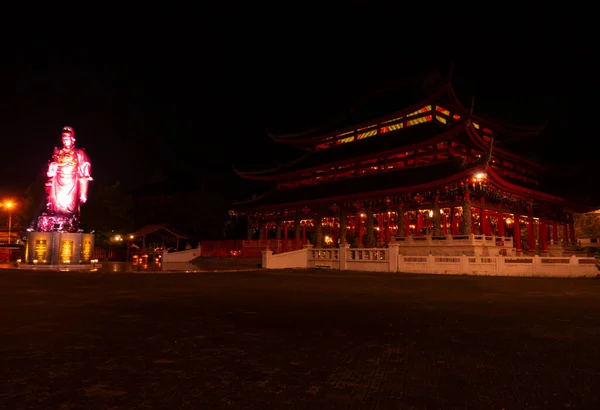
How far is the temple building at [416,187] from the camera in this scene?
26.1 meters

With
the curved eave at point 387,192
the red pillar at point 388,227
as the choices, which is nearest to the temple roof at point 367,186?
the curved eave at point 387,192

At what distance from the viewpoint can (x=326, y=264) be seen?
24.3 m

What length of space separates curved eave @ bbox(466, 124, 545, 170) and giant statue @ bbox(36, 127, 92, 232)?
933 inches

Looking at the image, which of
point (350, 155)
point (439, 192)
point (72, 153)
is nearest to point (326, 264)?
point (439, 192)

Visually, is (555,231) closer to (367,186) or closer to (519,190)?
(519,190)

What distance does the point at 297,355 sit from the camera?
474 centimetres

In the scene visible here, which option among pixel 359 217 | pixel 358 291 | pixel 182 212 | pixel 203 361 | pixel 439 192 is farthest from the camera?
pixel 182 212

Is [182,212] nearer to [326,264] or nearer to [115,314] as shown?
[326,264]

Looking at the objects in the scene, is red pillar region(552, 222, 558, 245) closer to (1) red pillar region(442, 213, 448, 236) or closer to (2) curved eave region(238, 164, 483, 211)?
(1) red pillar region(442, 213, 448, 236)

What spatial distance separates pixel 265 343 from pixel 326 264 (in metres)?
19.1

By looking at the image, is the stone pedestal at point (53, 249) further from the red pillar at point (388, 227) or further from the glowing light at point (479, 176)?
the glowing light at point (479, 176)

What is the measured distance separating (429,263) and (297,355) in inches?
660

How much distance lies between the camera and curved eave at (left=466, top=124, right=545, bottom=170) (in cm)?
2709

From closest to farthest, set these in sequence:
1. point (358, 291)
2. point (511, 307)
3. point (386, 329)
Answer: point (386, 329) → point (511, 307) → point (358, 291)
